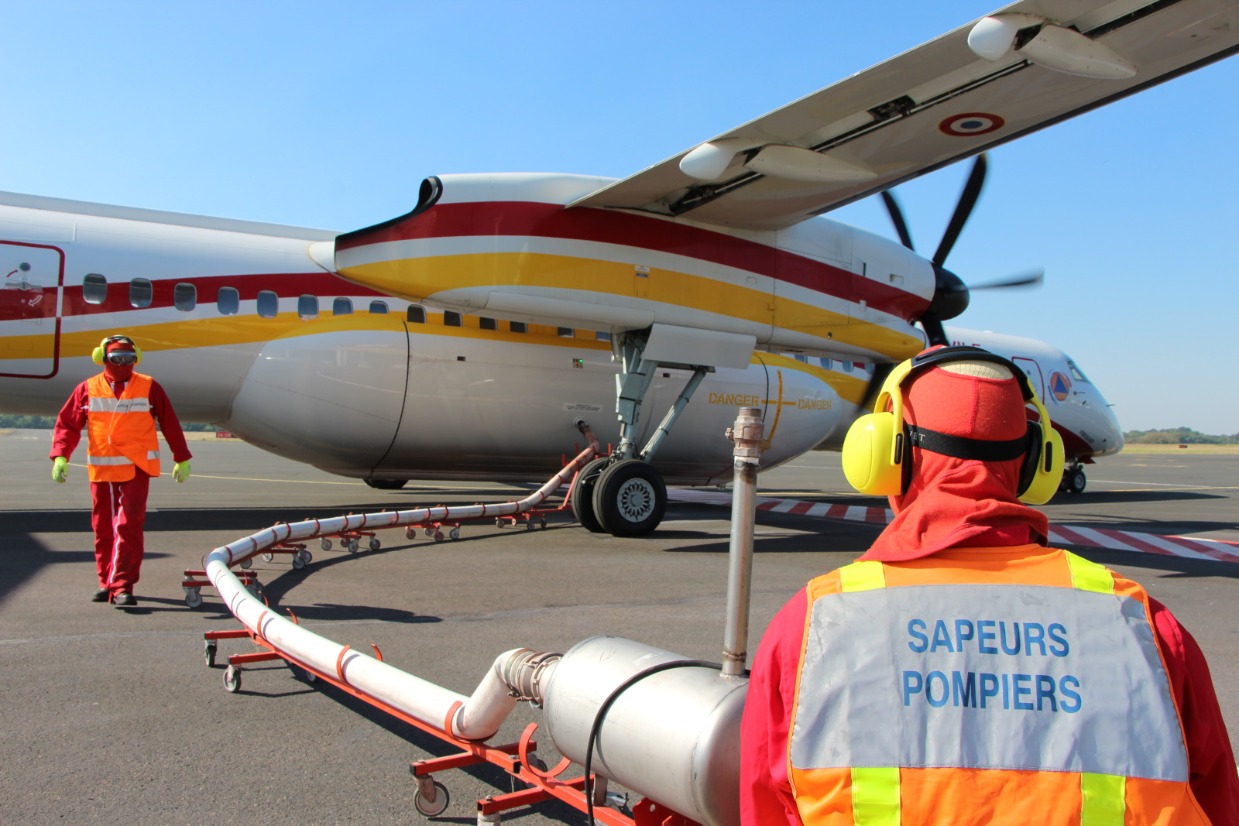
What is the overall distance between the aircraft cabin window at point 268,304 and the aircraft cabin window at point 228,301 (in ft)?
0.85

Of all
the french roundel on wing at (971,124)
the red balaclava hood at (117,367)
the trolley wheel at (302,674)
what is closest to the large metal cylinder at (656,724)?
Result: the trolley wheel at (302,674)

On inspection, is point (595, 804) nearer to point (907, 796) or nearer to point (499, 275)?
point (907, 796)

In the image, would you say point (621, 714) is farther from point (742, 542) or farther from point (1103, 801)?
point (1103, 801)

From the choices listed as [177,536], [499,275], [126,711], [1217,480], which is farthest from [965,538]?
[1217,480]

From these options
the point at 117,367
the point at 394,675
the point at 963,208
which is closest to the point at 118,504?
the point at 117,367

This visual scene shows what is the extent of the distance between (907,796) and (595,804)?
1.58 meters

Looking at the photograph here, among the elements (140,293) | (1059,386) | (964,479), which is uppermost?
(1059,386)

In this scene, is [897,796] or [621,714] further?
[621,714]

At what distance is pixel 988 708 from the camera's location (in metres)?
1.40

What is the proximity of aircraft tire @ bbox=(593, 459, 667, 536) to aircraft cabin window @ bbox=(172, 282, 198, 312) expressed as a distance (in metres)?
5.16

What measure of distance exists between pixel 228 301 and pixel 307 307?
92cm

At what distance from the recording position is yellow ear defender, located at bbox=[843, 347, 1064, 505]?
1667mm

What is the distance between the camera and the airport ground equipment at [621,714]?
2.14m

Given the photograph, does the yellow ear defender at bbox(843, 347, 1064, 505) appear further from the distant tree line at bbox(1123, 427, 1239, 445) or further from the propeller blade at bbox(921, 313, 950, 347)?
the distant tree line at bbox(1123, 427, 1239, 445)
